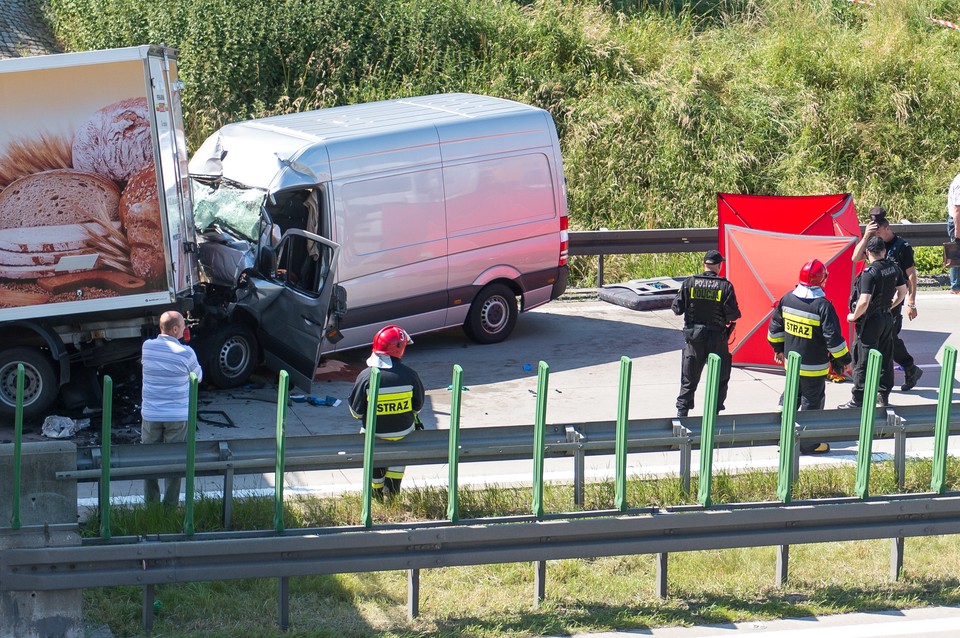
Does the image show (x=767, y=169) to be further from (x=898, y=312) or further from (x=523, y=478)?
(x=523, y=478)

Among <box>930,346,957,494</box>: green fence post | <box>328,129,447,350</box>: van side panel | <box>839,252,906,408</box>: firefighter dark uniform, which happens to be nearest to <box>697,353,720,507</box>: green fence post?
<box>930,346,957,494</box>: green fence post

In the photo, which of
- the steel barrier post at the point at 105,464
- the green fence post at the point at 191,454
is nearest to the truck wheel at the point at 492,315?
the green fence post at the point at 191,454

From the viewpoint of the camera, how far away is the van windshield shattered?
36.9 feet

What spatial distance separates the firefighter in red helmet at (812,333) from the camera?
918 centimetres

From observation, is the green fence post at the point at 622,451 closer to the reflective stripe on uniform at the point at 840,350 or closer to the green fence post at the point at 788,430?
the green fence post at the point at 788,430

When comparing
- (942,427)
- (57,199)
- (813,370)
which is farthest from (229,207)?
(942,427)

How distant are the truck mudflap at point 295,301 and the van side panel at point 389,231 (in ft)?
1.63

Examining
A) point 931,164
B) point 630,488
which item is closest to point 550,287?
point 630,488

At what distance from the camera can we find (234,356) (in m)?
11.0

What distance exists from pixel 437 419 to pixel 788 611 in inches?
175

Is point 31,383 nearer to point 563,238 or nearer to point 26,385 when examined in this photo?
point 26,385

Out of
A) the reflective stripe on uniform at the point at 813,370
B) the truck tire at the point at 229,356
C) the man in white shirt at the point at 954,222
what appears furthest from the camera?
A: the man in white shirt at the point at 954,222

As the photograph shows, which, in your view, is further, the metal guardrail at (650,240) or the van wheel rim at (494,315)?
the metal guardrail at (650,240)

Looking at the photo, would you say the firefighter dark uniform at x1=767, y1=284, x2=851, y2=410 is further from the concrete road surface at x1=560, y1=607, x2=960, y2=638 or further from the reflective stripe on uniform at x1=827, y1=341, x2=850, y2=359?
the concrete road surface at x1=560, y1=607, x2=960, y2=638
